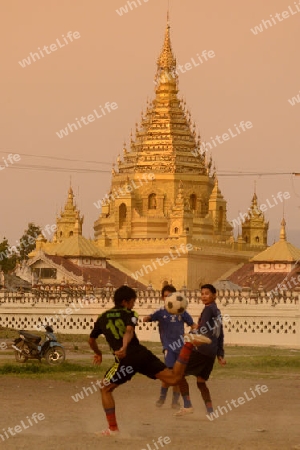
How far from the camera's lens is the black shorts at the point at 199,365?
52.4 feet

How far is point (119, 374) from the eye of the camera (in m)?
13.9

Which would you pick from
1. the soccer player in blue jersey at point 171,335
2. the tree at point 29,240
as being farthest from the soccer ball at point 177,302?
the tree at point 29,240

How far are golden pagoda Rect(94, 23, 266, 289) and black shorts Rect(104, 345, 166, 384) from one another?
49.0 meters

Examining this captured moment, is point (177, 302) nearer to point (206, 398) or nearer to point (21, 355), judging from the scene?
point (206, 398)

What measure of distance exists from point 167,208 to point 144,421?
5378cm

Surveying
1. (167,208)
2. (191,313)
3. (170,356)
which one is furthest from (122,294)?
(167,208)

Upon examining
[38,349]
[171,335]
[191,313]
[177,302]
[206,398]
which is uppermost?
[177,302]

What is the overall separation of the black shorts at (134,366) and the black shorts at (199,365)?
2.08 meters

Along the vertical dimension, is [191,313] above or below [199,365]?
above

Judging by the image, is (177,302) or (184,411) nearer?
(177,302)

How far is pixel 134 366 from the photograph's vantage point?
13.9 metres

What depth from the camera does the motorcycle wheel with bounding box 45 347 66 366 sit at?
1035 inches

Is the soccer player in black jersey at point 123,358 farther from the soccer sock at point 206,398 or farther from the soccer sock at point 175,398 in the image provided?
the soccer sock at point 175,398

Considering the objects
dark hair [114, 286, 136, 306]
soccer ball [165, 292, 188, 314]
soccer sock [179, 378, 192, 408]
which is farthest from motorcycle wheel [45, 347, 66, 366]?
dark hair [114, 286, 136, 306]
